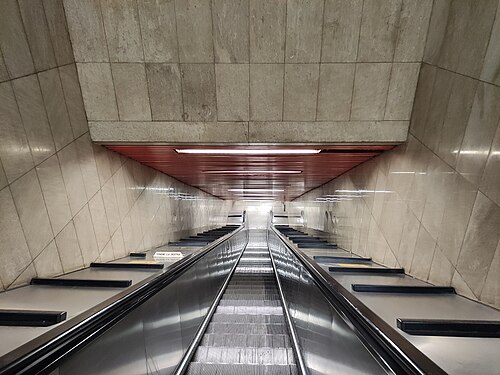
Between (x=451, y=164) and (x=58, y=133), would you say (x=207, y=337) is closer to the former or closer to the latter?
(x=58, y=133)

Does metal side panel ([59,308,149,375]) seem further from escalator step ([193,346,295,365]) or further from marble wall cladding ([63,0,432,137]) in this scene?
marble wall cladding ([63,0,432,137])

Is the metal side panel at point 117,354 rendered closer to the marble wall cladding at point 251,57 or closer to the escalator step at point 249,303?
the marble wall cladding at point 251,57

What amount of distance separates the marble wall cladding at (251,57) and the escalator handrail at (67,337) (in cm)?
218

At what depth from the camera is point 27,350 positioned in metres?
0.91

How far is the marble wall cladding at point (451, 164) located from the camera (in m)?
1.83

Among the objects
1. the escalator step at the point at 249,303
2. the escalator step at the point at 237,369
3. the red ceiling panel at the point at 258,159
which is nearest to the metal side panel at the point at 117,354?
the escalator step at the point at 237,369

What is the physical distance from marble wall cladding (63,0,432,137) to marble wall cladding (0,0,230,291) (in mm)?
23

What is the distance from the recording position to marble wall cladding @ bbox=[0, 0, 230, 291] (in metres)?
2.07

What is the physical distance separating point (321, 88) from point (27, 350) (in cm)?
307

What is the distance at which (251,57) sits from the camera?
282 cm

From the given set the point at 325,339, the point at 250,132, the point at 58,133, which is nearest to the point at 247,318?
the point at 325,339

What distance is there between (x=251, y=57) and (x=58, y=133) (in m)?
2.16

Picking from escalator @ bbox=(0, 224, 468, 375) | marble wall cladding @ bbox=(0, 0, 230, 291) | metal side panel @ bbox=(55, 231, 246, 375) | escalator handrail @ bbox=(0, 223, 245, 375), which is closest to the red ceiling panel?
marble wall cladding @ bbox=(0, 0, 230, 291)

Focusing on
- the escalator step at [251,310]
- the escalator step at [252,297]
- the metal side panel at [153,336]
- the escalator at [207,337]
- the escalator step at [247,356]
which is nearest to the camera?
the escalator at [207,337]
